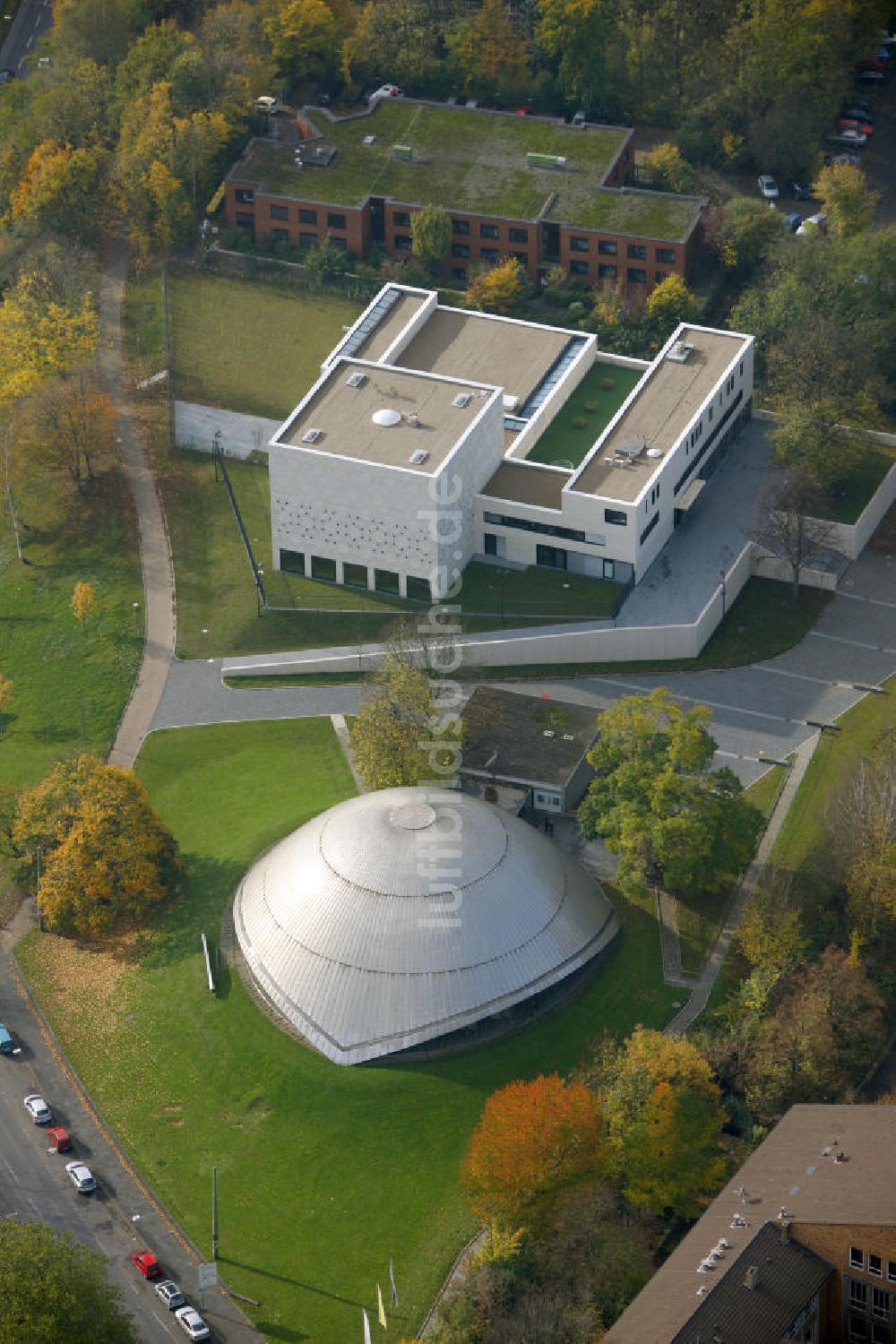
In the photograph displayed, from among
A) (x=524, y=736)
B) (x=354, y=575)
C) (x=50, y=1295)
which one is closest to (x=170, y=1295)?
(x=50, y=1295)

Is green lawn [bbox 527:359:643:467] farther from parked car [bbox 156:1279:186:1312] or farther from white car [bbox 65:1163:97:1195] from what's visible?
parked car [bbox 156:1279:186:1312]

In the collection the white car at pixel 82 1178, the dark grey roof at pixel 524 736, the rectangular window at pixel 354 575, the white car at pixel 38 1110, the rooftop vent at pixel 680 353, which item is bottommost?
the white car at pixel 82 1178

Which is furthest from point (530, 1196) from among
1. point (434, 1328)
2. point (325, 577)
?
point (325, 577)

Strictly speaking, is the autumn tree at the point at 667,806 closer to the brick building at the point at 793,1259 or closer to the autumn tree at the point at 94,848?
the brick building at the point at 793,1259

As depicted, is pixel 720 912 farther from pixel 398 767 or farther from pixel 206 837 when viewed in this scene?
pixel 206 837

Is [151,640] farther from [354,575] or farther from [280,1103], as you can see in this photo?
[280,1103]

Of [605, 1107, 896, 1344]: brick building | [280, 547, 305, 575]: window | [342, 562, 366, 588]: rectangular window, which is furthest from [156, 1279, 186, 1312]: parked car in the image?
[280, 547, 305, 575]: window

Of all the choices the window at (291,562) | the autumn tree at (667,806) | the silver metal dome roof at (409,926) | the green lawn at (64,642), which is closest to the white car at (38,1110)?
the silver metal dome roof at (409,926)
